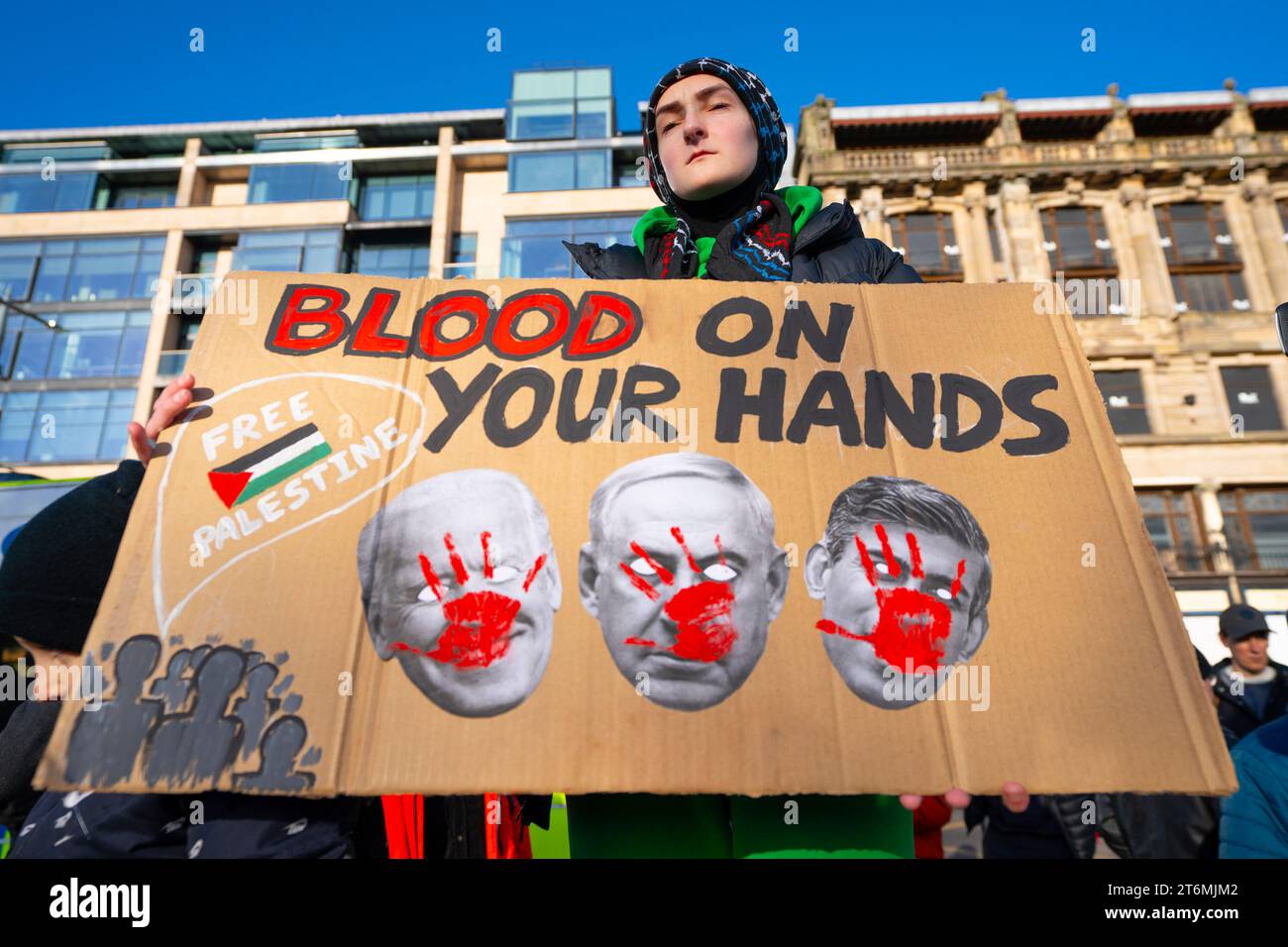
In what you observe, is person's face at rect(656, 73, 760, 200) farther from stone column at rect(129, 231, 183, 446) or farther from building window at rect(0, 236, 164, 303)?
building window at rect(0, 236, 164, 303)

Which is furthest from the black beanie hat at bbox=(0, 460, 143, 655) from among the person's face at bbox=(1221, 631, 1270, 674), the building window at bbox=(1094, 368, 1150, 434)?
the building window at bbox=(1094, 368, 1150, 434)

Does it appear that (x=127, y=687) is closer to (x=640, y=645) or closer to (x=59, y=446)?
(x=640, y=645)

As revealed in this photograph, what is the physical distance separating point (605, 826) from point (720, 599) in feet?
1.60

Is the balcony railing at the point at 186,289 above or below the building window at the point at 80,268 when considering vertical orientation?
below

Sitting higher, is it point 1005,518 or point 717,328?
point 717,328

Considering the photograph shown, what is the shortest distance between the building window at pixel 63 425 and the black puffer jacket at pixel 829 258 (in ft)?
67.3

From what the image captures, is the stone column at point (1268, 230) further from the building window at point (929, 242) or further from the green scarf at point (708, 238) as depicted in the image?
the green scarf at point (708, 238)

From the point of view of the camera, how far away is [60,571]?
4.42 ft

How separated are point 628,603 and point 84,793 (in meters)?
1.02

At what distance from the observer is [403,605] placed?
123cm

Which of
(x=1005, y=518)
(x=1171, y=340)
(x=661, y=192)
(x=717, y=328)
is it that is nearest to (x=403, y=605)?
(x=717, y=328)

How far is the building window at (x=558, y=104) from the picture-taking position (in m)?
20.4

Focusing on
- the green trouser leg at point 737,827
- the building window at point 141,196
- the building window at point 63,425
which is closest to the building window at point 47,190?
the building window at point 141,196

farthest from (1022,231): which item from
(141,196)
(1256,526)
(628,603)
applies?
(141,196)
